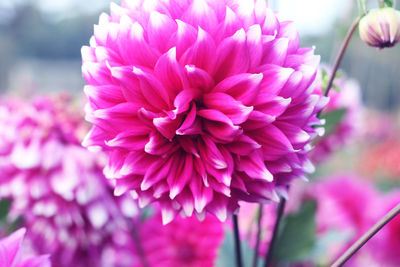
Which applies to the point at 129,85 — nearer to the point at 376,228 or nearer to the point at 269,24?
the point at 269,24

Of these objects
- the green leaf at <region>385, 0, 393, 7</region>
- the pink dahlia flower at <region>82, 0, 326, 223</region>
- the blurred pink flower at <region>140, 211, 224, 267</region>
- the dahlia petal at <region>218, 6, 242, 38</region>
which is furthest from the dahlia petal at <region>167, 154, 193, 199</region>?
the blurred pink flower at <region>140, 211, 224, 267</region>

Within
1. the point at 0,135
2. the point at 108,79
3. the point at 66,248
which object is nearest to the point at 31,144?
the point at 0,135

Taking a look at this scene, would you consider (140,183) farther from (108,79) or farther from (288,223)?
(288,223)

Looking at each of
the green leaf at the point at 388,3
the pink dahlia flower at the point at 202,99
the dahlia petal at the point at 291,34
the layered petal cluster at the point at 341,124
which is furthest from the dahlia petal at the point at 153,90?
the layered petal cluster at the point at 341,124

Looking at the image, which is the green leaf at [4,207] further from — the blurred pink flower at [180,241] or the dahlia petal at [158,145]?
the dahlia petal at [158,145]

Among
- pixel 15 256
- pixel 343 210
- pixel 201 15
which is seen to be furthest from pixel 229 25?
pixel 343 210

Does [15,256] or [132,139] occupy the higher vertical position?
[132,139]
